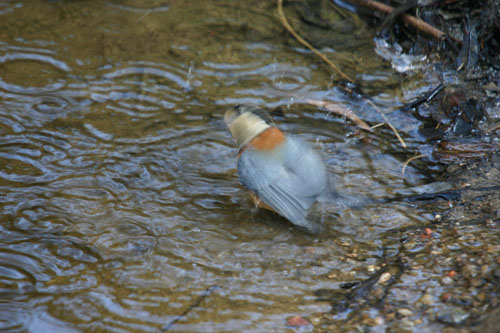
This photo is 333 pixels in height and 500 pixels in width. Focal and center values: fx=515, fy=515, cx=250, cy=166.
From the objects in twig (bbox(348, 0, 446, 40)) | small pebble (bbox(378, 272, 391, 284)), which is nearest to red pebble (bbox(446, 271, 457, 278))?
small pebble (bbox(378, 272, 391, 284))

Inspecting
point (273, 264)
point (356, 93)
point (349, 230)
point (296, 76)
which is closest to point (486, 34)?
point (356, 93)

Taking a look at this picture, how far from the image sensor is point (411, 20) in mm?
5734

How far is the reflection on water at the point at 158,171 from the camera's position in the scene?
3.02 meters

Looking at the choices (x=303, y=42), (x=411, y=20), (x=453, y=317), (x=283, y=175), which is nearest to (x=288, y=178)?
(x=283, y=175)

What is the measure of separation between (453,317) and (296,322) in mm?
800

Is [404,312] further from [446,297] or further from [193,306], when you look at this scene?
[193,306]

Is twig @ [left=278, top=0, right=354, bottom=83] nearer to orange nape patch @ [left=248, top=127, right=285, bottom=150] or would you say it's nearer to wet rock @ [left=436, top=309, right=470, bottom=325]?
orange nape patch @ [left=248, top=127, right=285, bottom=150]

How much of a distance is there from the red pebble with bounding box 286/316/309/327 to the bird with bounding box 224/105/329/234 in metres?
0.85

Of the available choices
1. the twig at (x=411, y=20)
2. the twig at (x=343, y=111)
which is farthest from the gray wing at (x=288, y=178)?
the twig at (x=411, y=20)

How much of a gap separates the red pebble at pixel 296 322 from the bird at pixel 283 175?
2.80 ft

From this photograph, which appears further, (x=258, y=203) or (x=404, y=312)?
(x=258, y=203)

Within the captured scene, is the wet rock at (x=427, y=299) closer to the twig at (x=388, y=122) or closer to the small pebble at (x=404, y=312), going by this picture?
the small pebble at (x=404, y=312)

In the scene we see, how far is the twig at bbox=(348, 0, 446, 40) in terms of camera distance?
5.49 meters

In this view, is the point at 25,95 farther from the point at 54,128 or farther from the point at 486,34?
the point at 486,34
